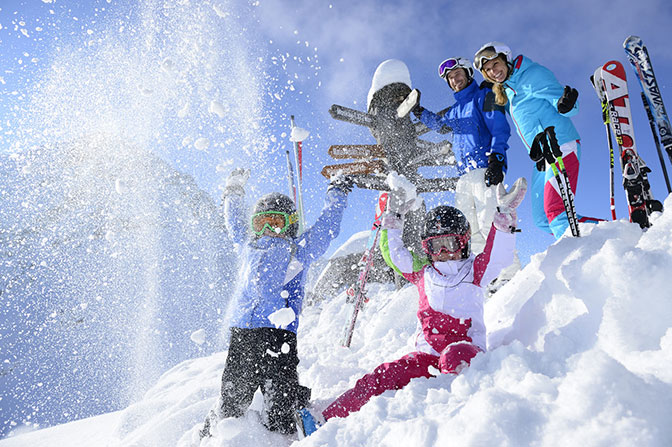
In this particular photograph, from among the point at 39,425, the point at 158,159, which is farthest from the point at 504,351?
the point at 158,159

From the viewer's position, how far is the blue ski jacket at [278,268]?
2904 mm

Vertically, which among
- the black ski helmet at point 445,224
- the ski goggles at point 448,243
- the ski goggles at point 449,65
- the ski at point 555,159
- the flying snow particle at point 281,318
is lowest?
the flying snow particle at point 281,318

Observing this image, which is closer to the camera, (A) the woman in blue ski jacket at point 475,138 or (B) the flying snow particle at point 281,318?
(B) the flying snow particle at point 281,318

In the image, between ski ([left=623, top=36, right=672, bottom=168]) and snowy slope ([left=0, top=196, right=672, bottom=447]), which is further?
ski ([left=623, top=36, right=672, bottom=168])

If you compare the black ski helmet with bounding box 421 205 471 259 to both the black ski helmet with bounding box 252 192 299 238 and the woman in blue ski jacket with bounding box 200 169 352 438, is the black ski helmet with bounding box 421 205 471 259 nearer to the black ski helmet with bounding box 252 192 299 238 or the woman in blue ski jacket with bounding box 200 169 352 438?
the woman in blue ski jacket with bounding box 200 169 352 438

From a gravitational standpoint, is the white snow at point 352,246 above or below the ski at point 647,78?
below

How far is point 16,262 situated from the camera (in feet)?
203

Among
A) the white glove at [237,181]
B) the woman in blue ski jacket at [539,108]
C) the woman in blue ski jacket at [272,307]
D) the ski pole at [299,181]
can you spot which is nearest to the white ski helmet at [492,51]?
the woman in blue ski jacket at [539,108]

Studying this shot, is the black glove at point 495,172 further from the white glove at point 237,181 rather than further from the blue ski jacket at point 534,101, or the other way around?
the white glove at point 237,181

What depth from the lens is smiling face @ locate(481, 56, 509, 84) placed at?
341 centimetres

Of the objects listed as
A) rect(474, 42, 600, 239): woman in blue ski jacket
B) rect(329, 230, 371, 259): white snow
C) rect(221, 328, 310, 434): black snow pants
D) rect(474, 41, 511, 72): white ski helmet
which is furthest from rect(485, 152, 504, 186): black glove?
rect(329, 230, 371, 259): white snow

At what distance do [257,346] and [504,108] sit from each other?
374 cm

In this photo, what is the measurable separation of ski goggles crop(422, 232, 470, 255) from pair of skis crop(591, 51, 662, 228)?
1.26 m

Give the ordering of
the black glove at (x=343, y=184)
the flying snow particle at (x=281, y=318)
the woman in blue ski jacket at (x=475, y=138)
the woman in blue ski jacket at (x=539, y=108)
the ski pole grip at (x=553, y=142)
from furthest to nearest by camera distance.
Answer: the woman in blue ski jacket at (x=475, y=138) < the black glove at (x=343, y=184) < the woman in blue ski jacket at (x=539, y=108) < the flying snow particle at (x=281, y=318) < the ski pole grip at (x=553, y=142)
